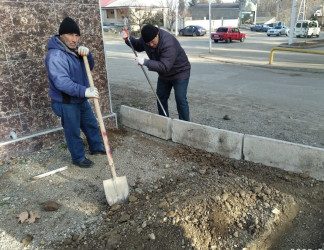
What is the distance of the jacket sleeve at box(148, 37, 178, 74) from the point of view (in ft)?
12.8

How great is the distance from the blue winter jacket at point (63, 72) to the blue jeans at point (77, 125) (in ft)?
0.34

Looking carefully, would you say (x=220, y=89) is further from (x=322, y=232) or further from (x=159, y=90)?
(x=322, y=232)

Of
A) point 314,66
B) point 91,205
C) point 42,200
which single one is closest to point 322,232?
point 91,205

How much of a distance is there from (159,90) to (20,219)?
2786mm

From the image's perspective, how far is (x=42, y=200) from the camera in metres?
3.13

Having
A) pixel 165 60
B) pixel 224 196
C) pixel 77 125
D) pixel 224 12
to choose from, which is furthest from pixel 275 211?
pixel 224 12

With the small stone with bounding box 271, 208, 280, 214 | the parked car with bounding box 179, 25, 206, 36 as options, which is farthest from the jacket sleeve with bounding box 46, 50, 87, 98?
the parked car with bounding box 179, 25, 206, 36

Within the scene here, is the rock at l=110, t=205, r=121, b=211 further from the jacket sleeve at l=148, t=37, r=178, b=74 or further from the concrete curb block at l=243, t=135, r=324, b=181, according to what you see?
the jacket sleeve at l=148, t=37, r=178, b=74

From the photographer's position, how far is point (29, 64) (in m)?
3.88

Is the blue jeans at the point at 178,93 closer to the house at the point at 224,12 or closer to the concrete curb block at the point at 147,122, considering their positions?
the concrete curb block at the point at 147,122

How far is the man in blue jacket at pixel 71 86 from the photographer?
3182mm

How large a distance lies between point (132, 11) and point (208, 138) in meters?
34.4

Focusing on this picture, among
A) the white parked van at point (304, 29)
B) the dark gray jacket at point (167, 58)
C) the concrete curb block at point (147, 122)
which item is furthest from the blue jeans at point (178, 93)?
the white parked van at point (304, 29)

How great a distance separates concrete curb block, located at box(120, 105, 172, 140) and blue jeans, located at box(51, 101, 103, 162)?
920 millimetres
